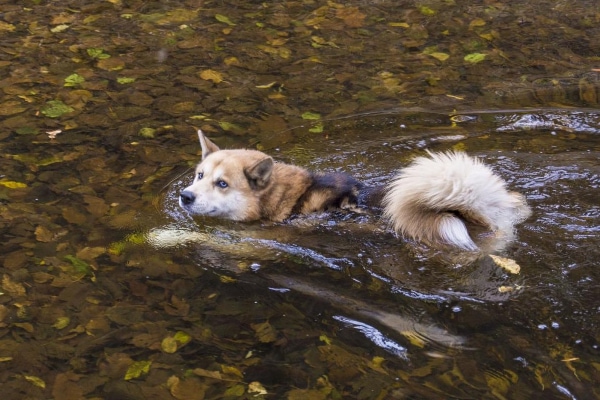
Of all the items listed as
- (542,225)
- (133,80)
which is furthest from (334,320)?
(133,80)

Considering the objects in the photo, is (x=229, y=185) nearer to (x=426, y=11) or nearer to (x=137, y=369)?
(x=137, y=369)

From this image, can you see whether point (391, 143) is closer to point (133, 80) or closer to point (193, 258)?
point (193, 258)

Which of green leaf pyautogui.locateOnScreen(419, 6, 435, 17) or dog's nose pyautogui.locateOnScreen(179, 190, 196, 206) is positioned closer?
dog's nose pyautogui.locateOnScreen(179, 190, 196, 206)

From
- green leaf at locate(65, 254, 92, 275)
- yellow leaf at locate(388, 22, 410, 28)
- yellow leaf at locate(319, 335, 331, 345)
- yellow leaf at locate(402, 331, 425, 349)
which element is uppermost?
yellow leaf at locate(388, 22, 410, 28)

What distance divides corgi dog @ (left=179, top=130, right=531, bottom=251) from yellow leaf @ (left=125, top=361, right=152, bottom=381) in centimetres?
173

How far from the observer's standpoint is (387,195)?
18.5 feet

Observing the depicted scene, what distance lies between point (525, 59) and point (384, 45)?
5.21 ft

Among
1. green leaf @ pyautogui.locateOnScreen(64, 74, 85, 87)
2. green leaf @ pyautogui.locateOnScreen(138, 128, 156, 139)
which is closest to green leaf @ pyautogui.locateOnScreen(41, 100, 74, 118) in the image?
green leaf @ pyautogui.locateOnScreen(64, 74, 85, 87)

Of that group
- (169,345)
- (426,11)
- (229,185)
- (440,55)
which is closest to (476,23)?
(426,11)

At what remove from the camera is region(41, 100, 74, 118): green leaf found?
7.50 m

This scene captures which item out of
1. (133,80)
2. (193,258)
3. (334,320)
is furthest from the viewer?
(133,80)

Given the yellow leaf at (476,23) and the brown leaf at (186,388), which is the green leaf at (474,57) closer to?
the yellow leaf at (476,23)

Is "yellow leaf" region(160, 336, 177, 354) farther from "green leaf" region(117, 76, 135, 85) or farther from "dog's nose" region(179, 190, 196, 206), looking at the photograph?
"green leaf" region(117, 76, 135, 85)

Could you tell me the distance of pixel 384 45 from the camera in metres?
9.01
